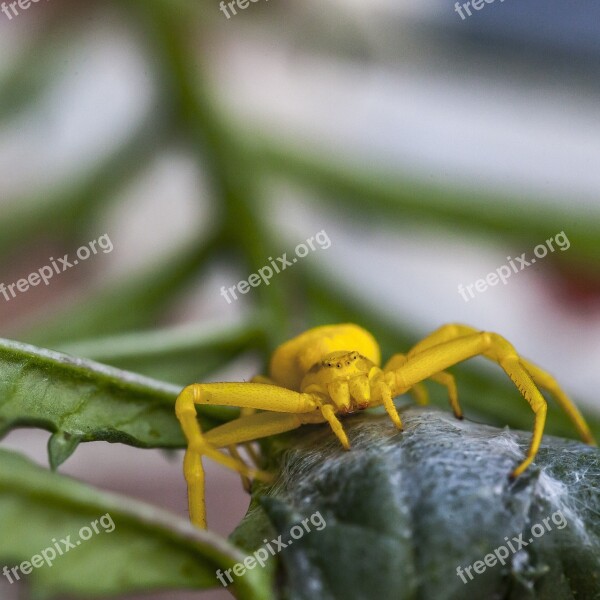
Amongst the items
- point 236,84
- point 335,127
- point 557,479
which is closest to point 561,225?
point 335,127

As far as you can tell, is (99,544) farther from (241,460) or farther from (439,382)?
(439,382)

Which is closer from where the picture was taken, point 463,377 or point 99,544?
point 99,544

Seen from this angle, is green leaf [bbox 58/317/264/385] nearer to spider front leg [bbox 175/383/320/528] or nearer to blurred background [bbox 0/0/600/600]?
blurred background [bbox 0/0/600/600]

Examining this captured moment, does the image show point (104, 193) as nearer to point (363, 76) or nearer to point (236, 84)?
point (236, 84)

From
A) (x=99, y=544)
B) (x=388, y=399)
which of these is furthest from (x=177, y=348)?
(x=99, y=544)

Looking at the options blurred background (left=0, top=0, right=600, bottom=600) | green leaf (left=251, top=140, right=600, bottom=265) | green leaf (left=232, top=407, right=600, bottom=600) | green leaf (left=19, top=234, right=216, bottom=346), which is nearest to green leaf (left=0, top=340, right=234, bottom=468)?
green leaf (left=232, top=407, right=600, bottom=600)
